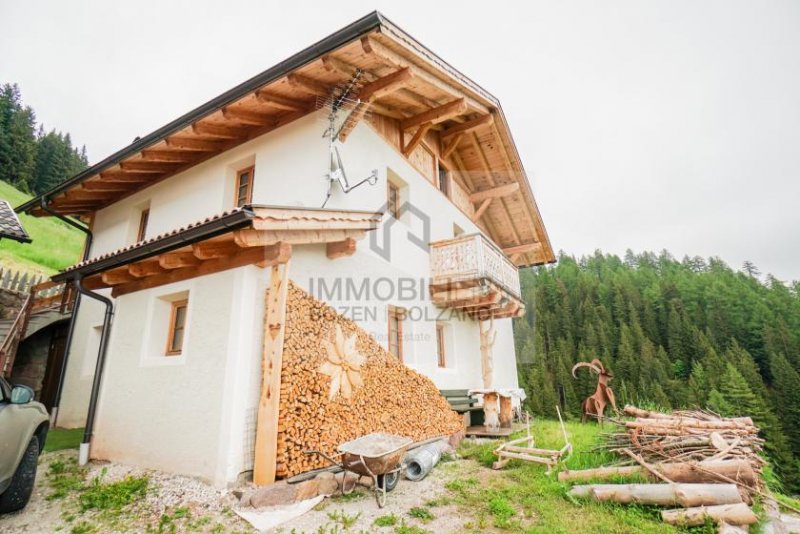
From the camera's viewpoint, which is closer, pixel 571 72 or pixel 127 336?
pixel 127 336

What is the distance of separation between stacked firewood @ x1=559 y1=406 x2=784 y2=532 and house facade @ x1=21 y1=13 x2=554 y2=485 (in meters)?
3.74

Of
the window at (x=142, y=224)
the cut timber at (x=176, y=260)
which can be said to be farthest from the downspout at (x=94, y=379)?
the window at (x=142, y=224)

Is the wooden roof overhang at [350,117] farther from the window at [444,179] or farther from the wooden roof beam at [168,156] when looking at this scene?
the window at [444,179]

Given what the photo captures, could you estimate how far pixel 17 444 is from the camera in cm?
360

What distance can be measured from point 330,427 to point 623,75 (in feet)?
148

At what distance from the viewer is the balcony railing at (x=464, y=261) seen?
878cm

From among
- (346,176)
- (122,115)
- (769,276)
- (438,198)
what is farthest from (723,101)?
(122,115)

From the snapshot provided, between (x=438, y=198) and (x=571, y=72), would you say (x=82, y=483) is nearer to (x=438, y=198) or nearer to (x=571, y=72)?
(x=438, y=198)

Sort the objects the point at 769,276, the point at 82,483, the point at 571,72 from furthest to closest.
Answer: the point at 769,276 → the point at 571,72 → the point at 82,483

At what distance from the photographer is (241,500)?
392 centimetres

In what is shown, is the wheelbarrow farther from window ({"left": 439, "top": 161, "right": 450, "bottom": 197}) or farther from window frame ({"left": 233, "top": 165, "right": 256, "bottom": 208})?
window ({"left": 439, "top": 161, "right": 450, "bottom": 197})

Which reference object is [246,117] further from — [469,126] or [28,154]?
[28,154]

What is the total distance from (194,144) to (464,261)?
20.6ft

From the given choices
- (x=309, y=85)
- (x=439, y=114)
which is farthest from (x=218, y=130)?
(x=439, y=114)
